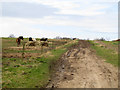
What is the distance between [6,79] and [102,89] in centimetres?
568

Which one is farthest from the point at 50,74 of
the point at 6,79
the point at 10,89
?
the point at 10,89

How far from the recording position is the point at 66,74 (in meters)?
12.5

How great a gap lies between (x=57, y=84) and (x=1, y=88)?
301 centimetres

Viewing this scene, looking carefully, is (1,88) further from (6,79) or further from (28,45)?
(28,45)

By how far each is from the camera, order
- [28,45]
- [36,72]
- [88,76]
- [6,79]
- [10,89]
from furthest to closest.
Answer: [28,45], [36,72], [88,76], [6,79], [10,89]

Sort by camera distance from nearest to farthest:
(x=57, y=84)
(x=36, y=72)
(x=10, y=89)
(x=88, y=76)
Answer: (x=10, y=89) < (x=57, y=84) < (x=88, y=76) < (x=36, y=72)

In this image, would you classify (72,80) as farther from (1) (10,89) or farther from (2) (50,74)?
(1) (10,89)

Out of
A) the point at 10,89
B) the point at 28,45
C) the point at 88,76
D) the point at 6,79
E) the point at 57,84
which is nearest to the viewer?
the point at 10,89

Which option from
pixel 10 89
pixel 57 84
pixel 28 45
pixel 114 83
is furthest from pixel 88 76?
pixel 28 45

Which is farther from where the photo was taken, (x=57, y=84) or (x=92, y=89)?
(x=57, y=84)

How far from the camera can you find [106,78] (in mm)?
11367

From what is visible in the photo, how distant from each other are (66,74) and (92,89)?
12.2 feet

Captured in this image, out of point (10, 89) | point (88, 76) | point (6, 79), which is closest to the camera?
point (10, 89)

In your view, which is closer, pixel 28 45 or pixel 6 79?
pixel 6 79
